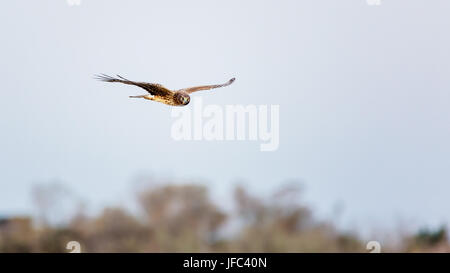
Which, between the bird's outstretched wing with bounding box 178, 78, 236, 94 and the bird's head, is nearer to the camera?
the bird's head

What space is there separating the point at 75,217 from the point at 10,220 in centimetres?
67

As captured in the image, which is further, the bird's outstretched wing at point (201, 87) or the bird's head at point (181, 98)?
the bird's outstretched wing at point (201, 87)

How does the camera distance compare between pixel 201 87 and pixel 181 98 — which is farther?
pixel 201 87

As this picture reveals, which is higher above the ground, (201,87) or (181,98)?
(201,87)

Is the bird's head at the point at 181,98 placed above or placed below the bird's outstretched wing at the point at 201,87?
below

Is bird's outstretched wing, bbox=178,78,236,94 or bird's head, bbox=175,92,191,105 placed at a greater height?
bird's outstretched wing, bbox=178,78,236,94
